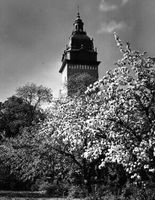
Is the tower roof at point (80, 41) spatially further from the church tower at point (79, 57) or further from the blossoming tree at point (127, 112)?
the blossoming tree at point (127, 112)

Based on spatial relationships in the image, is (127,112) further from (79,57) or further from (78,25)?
(78,25)

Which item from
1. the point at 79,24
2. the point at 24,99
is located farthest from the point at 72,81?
the point at 79,24

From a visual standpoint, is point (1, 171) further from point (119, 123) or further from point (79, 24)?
point (79, 24)

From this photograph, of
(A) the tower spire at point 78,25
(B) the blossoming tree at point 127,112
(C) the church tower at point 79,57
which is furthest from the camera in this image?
(A) the tower spire at point 78,25

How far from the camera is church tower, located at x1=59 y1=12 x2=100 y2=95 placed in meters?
58.3

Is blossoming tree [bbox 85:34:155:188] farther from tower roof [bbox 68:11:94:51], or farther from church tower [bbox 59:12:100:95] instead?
tower roof [bbox 68:11:94:51]

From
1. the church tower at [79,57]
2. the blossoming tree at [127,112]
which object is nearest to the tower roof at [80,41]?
the church tower at [79,57]

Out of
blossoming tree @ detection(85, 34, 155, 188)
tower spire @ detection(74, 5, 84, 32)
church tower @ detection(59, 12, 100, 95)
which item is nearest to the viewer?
blossoming tree @ detection(85, 34, 155, 188)

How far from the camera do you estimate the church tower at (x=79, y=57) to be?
58.3 m

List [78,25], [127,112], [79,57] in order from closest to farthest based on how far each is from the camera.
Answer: [127,112] < [79,57] < [78,25]

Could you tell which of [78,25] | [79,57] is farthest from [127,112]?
[78,25]

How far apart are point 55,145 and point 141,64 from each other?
10.3 metres

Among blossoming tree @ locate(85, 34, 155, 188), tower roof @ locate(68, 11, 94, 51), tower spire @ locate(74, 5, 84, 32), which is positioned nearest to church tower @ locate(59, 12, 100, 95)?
tower roof @ locate(68, 11, 94, 51)

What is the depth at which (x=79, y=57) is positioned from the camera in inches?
2336
